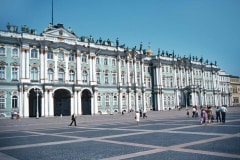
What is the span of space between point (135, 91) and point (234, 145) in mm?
53564

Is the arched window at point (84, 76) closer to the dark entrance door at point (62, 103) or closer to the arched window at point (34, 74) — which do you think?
the dark entrance door at point (62, 103)

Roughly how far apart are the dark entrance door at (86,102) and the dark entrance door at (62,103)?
3992 mm

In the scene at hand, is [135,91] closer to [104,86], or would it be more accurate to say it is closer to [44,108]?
[104,86]

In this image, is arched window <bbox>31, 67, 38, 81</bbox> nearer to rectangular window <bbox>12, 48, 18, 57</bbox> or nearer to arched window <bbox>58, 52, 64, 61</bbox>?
rectangular window <bbox>12, 48, 18, 57</bbox>

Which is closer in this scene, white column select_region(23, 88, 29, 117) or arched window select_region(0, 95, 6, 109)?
arched window select_region(0, 95, 6, 109)

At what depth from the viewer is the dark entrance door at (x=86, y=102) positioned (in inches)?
2266

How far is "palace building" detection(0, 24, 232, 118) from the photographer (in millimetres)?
47406

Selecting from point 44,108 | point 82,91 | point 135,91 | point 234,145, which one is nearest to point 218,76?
point 135,91

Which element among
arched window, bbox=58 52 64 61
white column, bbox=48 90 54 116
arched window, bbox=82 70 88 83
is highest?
arched window, bbox=58 52 64 61

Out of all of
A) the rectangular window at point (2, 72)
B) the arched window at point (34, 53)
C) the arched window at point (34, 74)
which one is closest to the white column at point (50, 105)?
the arched window at point (34, 74)

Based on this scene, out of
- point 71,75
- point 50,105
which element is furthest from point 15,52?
point 71,75

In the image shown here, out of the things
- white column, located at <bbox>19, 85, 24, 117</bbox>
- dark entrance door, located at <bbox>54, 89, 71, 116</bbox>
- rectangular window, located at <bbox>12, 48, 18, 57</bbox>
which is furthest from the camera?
dark entrance door, located at <bbox>54, 89, 71, 116</bbox>

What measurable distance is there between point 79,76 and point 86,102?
685 cm

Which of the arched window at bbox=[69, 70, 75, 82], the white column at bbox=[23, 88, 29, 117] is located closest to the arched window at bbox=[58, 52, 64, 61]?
the arched window at bbox=[69, 70, 75, 82]
